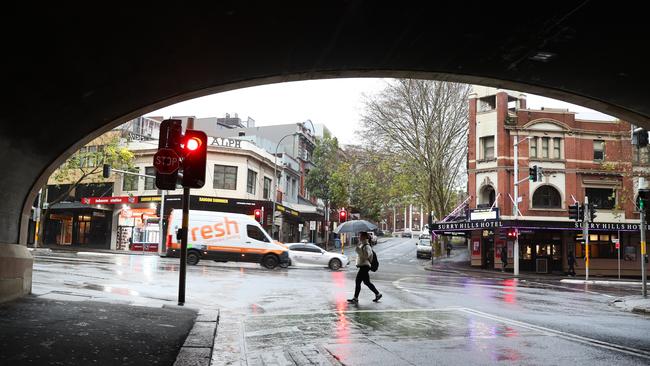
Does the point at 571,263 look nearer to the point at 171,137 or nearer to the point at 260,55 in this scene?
the point at 171,137

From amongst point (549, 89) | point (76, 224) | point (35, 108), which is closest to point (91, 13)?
point (35, 108)

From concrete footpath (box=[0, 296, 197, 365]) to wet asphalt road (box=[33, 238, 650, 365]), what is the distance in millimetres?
743

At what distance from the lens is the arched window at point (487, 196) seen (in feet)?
125

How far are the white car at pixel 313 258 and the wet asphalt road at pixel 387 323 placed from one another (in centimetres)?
934

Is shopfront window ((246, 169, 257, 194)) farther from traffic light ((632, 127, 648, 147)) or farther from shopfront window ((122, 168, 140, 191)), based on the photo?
traffic light ((632, 127, 648, 147))

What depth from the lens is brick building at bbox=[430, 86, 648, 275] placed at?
35375 mm

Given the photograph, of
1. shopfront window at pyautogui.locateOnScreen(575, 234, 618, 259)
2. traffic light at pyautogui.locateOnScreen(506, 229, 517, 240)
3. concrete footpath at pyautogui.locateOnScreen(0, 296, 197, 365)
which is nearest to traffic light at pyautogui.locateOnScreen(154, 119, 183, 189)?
concrete footpath at pyautogui.locateOnScreen(0, 296, 197, 365)

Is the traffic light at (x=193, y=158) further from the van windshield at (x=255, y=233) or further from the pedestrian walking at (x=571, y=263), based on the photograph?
the pedestrian walking at (x=571, y=263)

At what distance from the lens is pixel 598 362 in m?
6.62

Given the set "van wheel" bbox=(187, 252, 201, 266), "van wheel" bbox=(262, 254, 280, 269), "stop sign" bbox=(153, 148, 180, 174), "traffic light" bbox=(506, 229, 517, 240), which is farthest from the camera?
"traffic light" bbox=(506, 229, 517, 240)

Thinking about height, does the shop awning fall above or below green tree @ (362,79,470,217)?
below

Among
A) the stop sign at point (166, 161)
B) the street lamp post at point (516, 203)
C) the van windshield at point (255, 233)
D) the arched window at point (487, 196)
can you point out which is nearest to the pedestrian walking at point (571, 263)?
the street lamp post at point (516, 203)

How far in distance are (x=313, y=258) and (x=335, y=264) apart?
1.13 meters

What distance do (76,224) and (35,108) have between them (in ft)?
136
